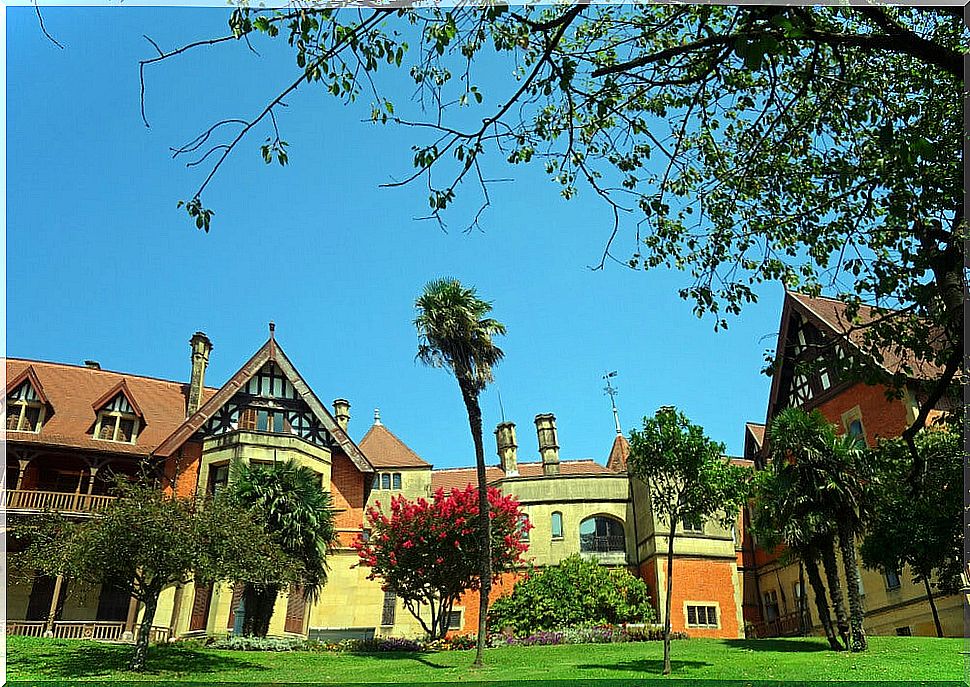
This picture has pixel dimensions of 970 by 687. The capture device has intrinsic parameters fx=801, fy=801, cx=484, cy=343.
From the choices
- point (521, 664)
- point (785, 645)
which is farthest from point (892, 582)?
point (521, 664)

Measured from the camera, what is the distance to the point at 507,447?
3769cm

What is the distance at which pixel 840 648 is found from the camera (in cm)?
1939

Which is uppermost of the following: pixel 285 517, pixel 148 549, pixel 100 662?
pixel 285 517

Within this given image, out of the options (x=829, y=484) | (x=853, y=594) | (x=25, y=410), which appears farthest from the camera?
(x=25, y=410)

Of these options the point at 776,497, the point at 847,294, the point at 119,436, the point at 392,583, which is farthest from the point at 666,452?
the point at 119,436

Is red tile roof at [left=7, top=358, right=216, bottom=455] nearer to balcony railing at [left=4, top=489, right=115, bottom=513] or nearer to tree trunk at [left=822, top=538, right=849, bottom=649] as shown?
balcony railing at [left=4, top=489, right=115, bottom=513]

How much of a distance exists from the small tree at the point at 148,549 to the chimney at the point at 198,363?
13605 millimetres

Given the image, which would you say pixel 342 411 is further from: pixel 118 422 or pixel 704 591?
pixel 704 591

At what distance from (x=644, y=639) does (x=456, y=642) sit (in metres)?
6.19

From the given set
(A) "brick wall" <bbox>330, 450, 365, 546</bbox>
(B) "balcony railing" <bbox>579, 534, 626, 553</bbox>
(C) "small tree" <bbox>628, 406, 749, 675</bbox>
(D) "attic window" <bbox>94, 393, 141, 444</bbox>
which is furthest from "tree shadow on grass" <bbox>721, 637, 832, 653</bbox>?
(D) "attic window" <bbox>94, 393, 141, 444</bbox>

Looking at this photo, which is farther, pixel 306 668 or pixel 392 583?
pixel 392 583

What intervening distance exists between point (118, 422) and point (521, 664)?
16527 millimetres

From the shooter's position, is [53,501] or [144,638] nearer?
[144,638]

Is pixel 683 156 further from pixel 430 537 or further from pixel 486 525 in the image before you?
pixel 430 537
